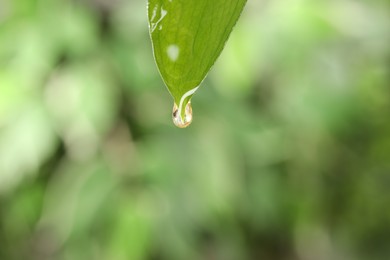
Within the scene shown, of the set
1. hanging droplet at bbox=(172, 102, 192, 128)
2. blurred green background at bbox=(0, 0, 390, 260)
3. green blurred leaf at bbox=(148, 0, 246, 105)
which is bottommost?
blurred green background at bbox=(0, 0, 390, 260)

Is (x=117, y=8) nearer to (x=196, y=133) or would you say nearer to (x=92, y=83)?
(x=92, y=83)

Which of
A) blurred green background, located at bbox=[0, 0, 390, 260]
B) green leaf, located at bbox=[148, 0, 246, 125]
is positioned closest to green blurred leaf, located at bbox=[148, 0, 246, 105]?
green leaf, located at bbox=[148, 0, 246, 125]

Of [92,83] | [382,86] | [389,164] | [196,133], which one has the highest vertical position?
[92,83]

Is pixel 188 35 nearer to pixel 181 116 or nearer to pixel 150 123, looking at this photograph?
pixel 181 116

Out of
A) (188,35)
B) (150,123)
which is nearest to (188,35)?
(188,35)

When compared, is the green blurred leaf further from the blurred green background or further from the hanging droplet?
the blurred green background

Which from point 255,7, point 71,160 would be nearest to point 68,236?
point 71,160
